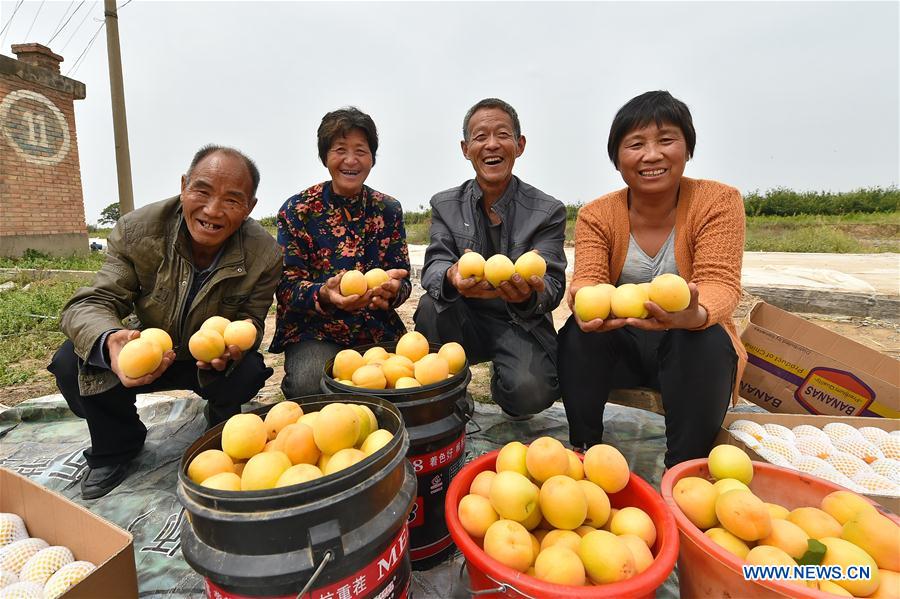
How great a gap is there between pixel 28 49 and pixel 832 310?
17542 millimetres

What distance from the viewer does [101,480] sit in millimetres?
2537

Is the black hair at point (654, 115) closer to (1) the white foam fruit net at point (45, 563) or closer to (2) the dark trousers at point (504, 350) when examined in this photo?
(2) the dark trousers at point (504, 350)

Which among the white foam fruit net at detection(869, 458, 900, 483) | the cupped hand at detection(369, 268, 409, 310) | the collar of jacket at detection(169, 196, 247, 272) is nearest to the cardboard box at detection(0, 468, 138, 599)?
the collar of jacket at detection(169, 196, 247, 272)

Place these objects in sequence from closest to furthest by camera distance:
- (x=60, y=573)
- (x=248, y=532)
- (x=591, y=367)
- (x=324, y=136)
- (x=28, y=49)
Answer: (x=248, y=532) → (x=60, y=573) → (x=591, y=367) → (x=324, y=136) → (x=28, y=49)

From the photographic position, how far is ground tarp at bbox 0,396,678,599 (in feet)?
6.36

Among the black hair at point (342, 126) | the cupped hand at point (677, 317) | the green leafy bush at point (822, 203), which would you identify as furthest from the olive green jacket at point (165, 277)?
the green leafy bush at point (822, 203)

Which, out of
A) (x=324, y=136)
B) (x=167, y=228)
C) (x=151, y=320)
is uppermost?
(x=324, y=136)

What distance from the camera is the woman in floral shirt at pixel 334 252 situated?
9.88 feet

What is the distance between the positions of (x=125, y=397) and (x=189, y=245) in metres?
0.91

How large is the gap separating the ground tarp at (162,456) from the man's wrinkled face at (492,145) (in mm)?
1704

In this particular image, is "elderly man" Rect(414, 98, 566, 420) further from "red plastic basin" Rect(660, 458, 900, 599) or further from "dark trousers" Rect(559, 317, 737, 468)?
"red plastic basin" Rect(660, 458, 900, 599)

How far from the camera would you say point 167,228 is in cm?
263

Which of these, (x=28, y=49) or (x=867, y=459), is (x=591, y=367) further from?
(x=28, y=49)

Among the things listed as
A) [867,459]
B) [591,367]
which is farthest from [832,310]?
[591,367]
